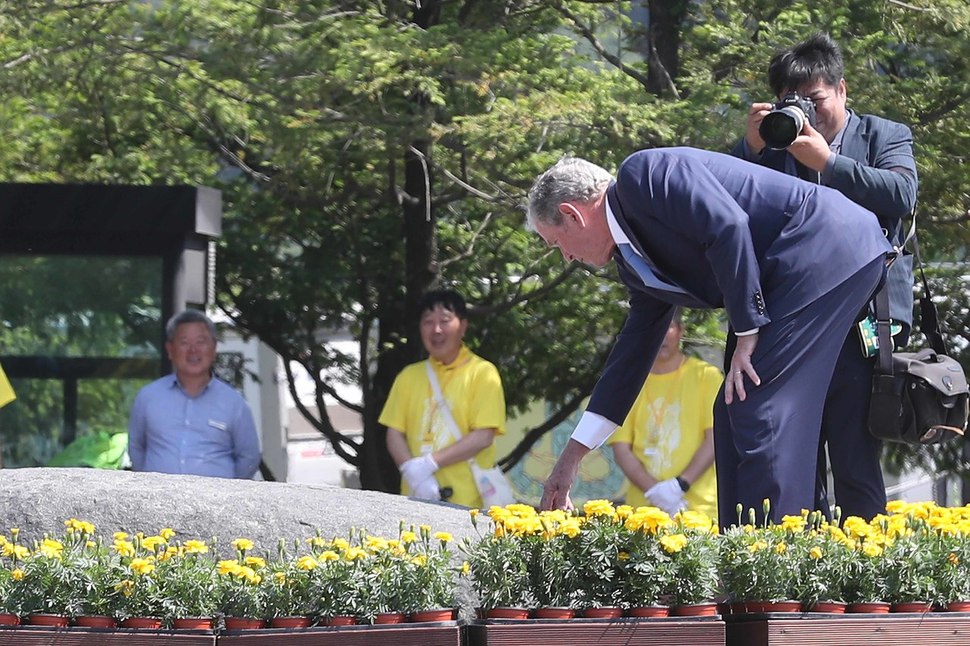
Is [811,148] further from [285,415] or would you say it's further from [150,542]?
[285,415]

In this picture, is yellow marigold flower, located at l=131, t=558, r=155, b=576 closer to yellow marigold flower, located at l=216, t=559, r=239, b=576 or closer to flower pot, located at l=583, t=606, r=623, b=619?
yellow marigold flower, located at l=216, t=559, r=239, b=576

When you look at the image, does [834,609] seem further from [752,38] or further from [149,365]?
[149,365]

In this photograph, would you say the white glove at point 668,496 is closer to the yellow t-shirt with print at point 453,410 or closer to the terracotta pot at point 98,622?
the yellow t-shirt with print at point 453,410

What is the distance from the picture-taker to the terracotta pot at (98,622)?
309cm

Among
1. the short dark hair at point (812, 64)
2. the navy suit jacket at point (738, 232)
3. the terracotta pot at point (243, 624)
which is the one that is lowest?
the terracotta pot at point (243, 624)

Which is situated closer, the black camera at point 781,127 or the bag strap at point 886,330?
the black camera at point 781,127

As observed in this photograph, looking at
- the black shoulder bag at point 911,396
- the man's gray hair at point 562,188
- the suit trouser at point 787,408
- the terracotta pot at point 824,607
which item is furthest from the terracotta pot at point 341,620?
the black shoulder bag at point 911,396

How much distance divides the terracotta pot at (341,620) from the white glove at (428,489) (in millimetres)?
3488

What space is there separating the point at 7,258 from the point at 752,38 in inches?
186

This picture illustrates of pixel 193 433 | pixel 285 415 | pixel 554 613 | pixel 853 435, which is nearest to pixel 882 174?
pixel 853 435

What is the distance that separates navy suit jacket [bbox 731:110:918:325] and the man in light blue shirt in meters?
3.28

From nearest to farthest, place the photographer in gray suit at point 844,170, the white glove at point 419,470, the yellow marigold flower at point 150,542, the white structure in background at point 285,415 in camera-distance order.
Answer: the yellow marigold flower at point 150,542
the photographer in gray suit at point 844,170
the white glove at point 419,470
the white structure in background at point 285,415

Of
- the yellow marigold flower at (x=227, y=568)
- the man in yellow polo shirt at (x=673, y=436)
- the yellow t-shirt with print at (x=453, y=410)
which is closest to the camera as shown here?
the yellow marigold flower at (x=227, y=568)

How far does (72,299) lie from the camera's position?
9023 millimetres
